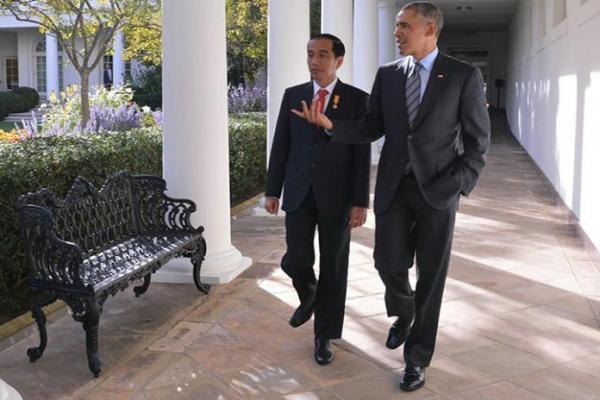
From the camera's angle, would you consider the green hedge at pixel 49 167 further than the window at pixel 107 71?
No

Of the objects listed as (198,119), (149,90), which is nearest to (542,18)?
(198,119)

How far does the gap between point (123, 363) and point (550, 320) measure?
285cm

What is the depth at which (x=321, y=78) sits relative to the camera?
156 inches

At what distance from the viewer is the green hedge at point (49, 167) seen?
5.09m

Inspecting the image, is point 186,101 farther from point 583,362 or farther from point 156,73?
point 156,73

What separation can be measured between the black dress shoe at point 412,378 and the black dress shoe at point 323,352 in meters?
0.52

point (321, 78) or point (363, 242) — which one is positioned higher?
point (321, 78)

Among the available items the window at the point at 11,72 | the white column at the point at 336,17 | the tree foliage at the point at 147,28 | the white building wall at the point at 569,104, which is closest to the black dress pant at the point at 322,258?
the white building wall at the point at 569,104

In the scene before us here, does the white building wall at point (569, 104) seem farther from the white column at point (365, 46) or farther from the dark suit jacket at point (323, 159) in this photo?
the dark suit jacket at point (323, 159)

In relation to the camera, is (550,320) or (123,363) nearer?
(123,363)

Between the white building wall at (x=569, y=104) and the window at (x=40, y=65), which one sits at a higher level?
the window at (x=40, y=65)

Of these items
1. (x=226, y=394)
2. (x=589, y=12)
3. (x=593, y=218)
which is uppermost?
(x=589, y=12)

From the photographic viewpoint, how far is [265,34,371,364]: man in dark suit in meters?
3.95

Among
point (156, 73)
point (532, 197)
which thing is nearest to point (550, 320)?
point (532, 197)
